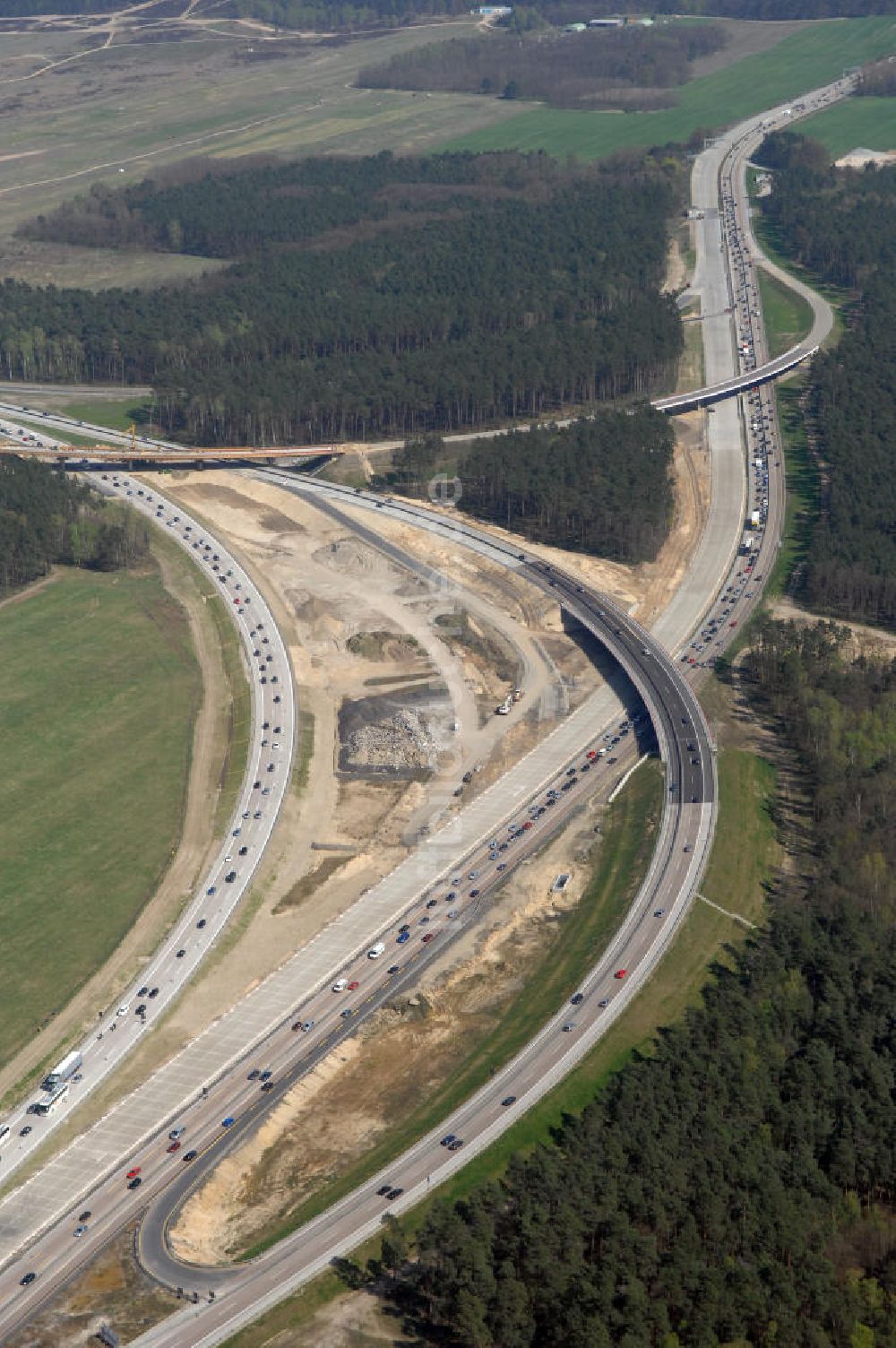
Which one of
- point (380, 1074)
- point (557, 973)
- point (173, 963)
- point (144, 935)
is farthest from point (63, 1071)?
point (557, 973)

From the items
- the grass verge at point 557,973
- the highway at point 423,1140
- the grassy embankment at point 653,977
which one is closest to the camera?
the grassy embankment at point 653,977

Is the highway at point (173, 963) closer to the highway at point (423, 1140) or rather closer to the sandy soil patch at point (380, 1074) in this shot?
the highway at point (423, 1140)

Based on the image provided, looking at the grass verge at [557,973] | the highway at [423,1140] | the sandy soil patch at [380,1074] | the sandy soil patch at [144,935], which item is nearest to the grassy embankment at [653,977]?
the grass verge at [557,973]

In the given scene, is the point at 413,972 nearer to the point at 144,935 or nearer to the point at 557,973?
the point at 557,973

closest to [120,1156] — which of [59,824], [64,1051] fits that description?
[64,1051]

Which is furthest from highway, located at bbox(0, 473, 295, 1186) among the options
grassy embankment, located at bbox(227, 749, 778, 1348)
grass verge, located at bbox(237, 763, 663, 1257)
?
grassy embankment, located at bbox(227, 749, 778, 1348)

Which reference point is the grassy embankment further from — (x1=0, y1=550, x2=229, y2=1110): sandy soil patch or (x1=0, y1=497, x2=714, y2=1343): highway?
(x1=0, y1=550, x2=229, y2=1110): sandy soil patch

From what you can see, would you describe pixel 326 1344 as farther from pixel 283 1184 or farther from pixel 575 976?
pixel 575 976

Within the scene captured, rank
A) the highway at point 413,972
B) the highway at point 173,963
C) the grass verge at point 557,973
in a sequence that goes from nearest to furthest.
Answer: the highway at point 413,972 < the grass verge at point 557,973 < the highway at point 173,963
